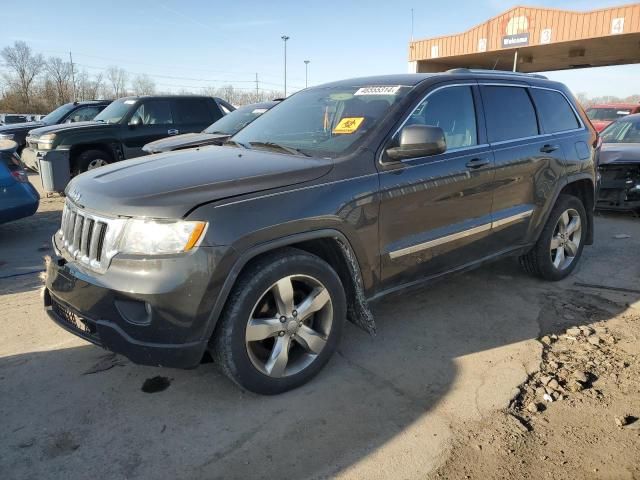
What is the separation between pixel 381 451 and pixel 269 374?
0.75 metres

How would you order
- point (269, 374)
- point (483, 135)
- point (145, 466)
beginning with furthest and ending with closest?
point (483, 135) < point (269, 374) < point (145, 466)

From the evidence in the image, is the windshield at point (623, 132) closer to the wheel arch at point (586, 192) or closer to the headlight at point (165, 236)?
the wheel arch at point (586, 192)

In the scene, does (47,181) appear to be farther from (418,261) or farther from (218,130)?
(418,261)

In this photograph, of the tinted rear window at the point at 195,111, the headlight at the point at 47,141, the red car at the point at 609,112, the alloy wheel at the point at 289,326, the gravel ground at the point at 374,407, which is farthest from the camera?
the red car at the point at 609,112

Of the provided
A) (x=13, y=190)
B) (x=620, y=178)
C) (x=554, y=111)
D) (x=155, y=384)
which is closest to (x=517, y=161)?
(x=554, y=111)

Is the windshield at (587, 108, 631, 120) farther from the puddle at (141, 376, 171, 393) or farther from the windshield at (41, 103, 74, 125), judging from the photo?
the puddle at (141, 376, 171, 393)

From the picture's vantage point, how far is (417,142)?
10.3 ft

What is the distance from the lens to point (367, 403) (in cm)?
291

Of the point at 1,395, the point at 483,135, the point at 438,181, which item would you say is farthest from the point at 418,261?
the point at 1,395

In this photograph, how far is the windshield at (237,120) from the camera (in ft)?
26.4

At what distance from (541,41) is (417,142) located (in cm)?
2630

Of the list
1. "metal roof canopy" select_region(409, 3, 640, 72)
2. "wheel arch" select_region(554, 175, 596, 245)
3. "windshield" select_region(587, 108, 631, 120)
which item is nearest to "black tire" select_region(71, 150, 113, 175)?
"wheel arch" select_region(554, 175, 596, 245)

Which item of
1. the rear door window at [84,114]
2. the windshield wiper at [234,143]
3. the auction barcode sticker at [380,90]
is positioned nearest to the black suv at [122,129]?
the rear door window at [84,114]

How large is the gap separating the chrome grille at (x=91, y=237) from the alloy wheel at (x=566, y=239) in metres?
3.83
